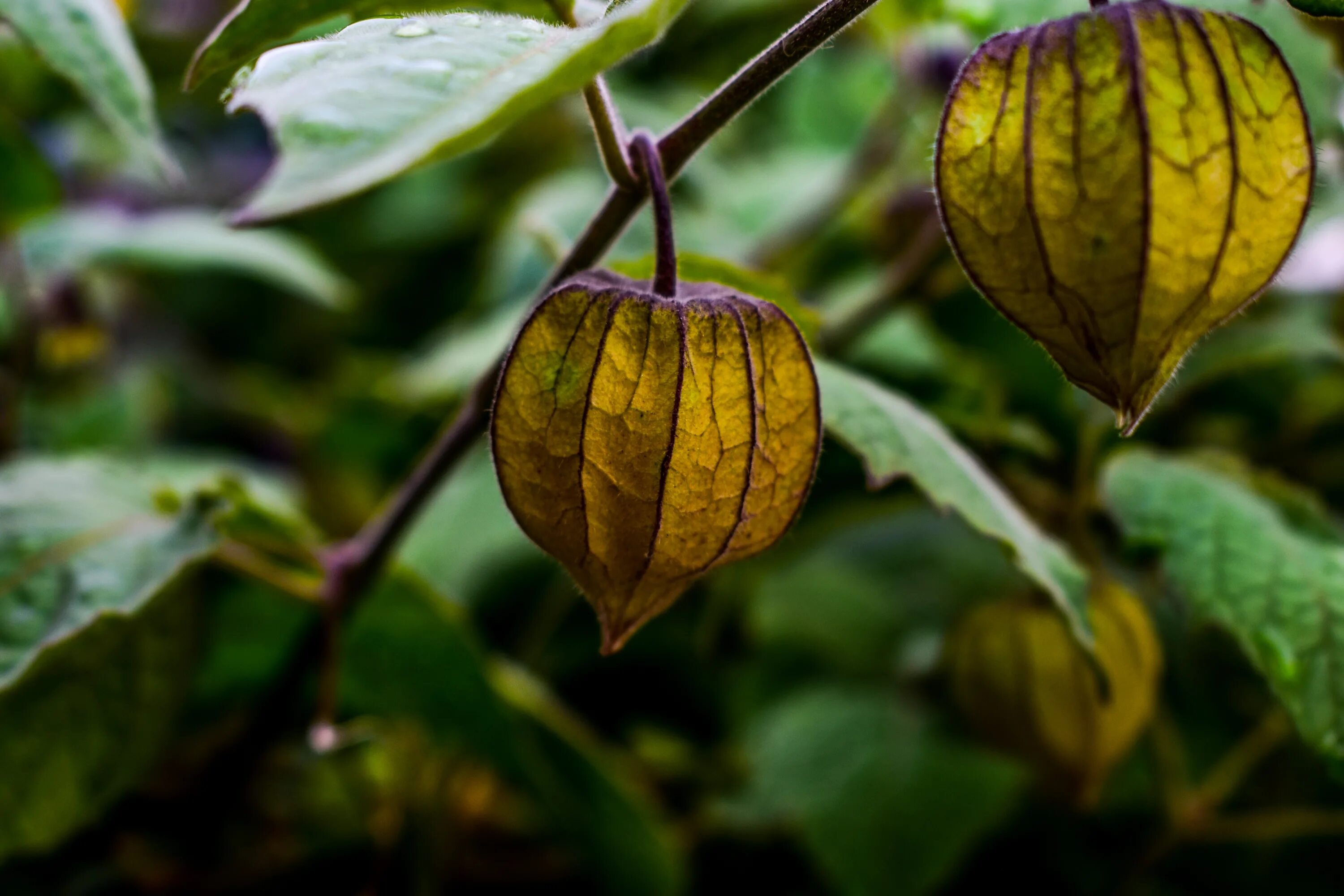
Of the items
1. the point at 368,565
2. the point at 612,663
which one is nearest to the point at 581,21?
the point at 368,565

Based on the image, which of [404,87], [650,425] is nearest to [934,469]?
[650,425]

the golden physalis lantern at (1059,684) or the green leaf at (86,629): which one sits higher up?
the green leaf at (86,629)

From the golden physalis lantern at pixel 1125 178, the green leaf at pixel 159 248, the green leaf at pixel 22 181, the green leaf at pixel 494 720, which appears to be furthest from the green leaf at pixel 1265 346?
the green leaf at pixel 22 181

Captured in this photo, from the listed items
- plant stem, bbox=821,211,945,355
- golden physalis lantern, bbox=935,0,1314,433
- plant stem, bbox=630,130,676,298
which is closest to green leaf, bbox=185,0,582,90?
plant stem, bbox=630,130,676,298

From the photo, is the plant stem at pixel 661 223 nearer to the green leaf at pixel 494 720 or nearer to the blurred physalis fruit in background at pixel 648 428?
the blurred physalis fruit in background at pixel 648 428

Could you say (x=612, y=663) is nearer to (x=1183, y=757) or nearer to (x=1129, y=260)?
(x=1183, y=757)

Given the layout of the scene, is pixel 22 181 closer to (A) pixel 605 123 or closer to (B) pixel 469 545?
(B) pixel 469 545

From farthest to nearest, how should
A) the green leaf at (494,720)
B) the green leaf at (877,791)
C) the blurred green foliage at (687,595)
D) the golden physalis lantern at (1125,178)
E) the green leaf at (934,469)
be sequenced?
1. the green leaf at (877,791)
2. the green leaf at (494,720)
3. the blurred green foliage at (687,595)
4. the green leaf at (934,469)
5. the golden physalis lantern at (1125,178)
